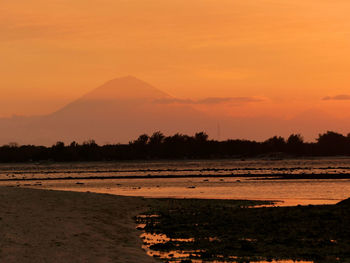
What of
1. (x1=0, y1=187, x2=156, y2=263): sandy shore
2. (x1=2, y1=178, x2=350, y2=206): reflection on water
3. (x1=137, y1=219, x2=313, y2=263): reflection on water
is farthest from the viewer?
(x1=2, y1=178, x2=350, y2=206): reflection on water

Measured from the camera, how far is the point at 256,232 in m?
35.1

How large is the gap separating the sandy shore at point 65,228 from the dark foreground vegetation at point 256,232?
203 cm

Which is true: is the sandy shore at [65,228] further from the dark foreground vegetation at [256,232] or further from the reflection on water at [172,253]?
the dark foreground vegetation at [256,232]

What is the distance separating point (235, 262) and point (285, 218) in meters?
13.6

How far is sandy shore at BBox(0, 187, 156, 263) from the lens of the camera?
27531mm

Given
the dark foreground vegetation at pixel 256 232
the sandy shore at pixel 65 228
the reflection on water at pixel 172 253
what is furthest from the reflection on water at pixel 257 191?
the reflection on water at pixel 172 253

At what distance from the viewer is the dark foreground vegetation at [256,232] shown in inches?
1113

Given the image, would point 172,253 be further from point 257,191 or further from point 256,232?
point 257,191

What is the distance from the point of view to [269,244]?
3095 cm

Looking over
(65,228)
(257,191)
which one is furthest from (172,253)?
(257,191)

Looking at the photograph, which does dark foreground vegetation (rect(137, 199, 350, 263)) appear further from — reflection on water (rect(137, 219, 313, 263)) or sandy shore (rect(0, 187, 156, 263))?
sandy shore (rect(0, 187, 156, 263))

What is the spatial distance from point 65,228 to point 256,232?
10307mm

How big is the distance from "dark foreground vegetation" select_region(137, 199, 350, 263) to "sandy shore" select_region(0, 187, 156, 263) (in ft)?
6.67

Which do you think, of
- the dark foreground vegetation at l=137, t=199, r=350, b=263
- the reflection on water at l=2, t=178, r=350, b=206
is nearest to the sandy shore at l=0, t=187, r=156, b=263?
the dark foreground vegetation at l=137, t=199, r=350, b=263
